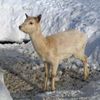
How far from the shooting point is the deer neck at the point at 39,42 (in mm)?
9219

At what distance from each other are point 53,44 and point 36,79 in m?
1.25

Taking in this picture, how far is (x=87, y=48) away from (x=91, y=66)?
98 cm

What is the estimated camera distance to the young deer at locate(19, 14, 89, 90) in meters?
9.09

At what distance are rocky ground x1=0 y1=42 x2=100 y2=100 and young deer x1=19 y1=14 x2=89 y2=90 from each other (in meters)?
0.34

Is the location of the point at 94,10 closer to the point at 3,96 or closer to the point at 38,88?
the point at 38,88

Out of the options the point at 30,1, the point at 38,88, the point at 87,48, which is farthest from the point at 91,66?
the point at 30,1

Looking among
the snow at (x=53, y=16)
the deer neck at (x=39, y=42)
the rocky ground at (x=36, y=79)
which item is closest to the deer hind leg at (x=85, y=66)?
the rocky ground at (x=36, y=79)

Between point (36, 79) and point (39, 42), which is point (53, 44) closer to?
point (39, 42)

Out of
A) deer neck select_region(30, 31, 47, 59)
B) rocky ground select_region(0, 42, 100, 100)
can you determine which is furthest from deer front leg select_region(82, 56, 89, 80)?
deer neck select_region(30, 31, 47, 59)

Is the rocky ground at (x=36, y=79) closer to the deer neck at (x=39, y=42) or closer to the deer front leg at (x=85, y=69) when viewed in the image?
the deer front leg at (x=85, y=69)

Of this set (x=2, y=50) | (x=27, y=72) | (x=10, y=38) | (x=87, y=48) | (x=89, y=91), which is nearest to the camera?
(x=89, y=91)

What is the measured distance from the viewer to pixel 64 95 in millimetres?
8859

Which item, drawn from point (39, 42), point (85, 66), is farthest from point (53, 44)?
point (85, 66)

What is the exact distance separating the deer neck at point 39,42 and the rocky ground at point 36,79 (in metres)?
0.92
